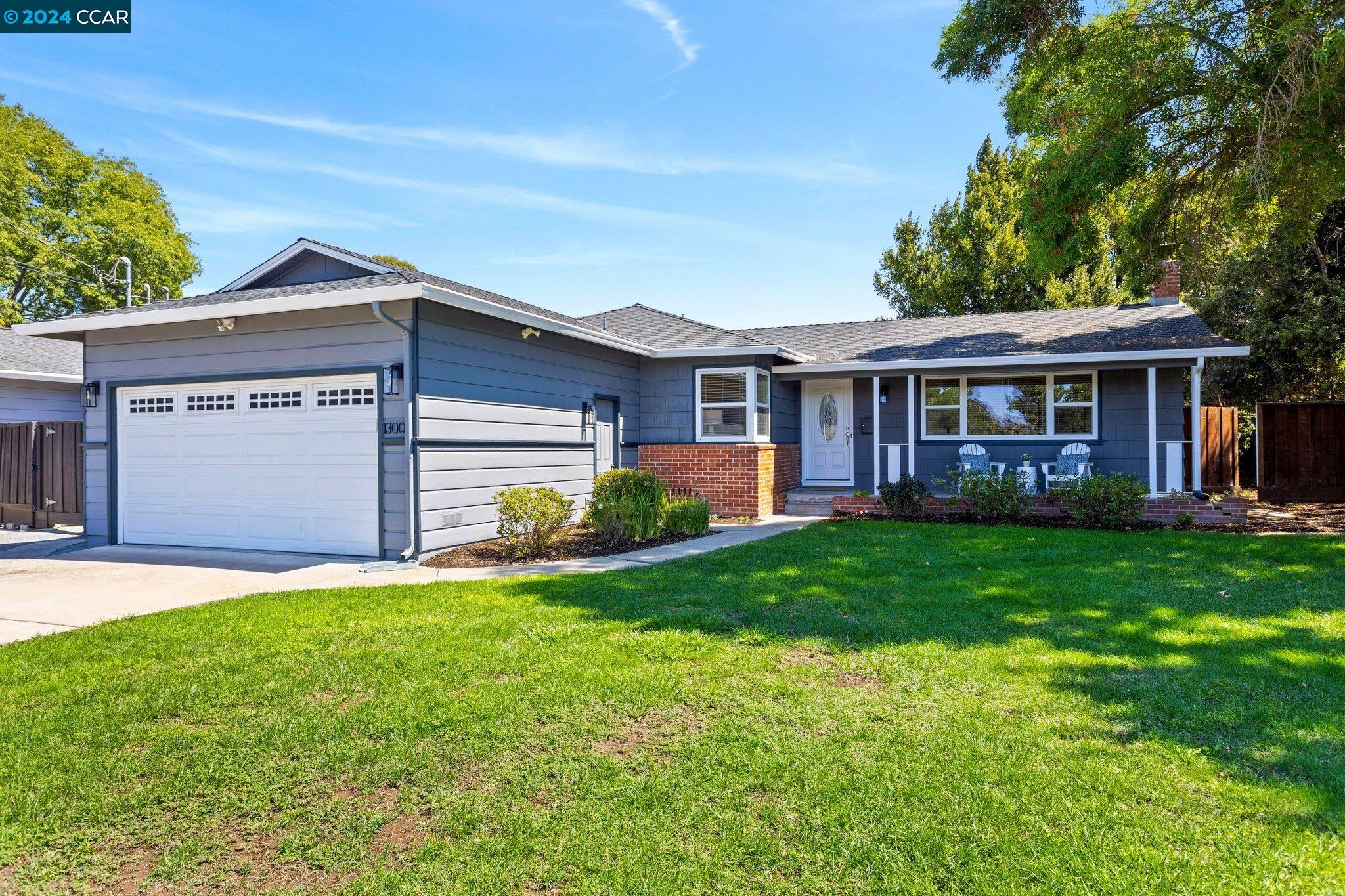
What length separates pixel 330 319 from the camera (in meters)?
8.57

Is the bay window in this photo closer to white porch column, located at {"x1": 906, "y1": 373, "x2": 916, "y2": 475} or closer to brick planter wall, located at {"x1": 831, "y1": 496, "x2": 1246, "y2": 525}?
white porch column, located at {"x1": 906, "y1": 373, "x2": 916, "y2": 475}

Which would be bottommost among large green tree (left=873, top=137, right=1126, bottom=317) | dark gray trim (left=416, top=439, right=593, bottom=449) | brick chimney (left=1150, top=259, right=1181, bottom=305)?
dark gray trim (left=416, top=439, right=593, bottom=449)

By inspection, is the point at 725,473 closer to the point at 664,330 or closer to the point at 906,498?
the point at 906,498

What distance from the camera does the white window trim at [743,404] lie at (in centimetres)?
1245

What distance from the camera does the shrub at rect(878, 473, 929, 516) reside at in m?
11.1

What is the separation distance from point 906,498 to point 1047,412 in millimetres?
3661

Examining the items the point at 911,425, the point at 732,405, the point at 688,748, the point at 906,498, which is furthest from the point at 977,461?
the point at 688,748

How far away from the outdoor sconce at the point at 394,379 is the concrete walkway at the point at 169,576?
191 cm

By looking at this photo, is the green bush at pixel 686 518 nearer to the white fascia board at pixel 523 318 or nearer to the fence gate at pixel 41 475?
the white fascia board at pixel 523 318

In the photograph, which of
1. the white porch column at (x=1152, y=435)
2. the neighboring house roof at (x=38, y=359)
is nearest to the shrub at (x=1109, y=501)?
the white porch column at (x=1152, y=435)

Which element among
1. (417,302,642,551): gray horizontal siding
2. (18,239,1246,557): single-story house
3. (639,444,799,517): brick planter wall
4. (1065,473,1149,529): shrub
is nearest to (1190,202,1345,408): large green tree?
(18,239,1246,557): single-story house

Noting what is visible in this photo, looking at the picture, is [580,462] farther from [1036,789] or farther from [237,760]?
[1036,789]

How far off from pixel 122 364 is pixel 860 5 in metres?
11.1

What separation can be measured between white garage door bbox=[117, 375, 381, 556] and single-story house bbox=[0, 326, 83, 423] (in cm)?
468
